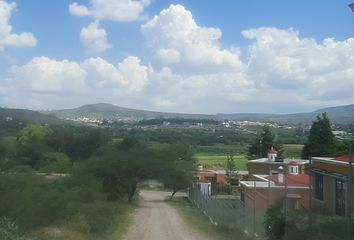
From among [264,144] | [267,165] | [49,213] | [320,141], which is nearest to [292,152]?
[264,144]

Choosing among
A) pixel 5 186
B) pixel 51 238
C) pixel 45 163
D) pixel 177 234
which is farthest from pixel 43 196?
pixel 45 163

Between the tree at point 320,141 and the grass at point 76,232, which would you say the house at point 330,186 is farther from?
the tree at point 320,141

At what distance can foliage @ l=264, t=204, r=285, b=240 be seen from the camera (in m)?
Answer: 20.3

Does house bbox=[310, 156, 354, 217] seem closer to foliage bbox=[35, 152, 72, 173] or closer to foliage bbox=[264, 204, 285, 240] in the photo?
foliage bbox=[264, 204, 285, 240]

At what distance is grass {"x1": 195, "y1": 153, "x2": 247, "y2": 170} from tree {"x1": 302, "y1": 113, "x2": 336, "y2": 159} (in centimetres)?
1984

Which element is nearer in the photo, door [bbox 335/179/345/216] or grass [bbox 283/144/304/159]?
door [bbox 335/179/345/216]

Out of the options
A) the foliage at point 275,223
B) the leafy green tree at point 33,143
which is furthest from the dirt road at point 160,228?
the leafy green tree at point 33,143

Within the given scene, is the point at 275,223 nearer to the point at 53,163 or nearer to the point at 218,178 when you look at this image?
the point at 53,163

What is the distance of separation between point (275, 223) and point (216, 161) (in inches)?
3808

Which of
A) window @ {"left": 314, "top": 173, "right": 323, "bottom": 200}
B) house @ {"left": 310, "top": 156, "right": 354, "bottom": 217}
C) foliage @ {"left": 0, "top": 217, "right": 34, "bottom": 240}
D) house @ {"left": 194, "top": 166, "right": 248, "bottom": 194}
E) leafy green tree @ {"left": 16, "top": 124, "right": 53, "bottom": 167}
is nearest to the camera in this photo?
foliage @ {"left": 0, "top": 217, "right": 34, "bottom": 240}

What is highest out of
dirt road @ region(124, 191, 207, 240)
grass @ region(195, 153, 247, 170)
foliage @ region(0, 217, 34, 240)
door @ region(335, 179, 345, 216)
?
door @ region(335, 179, 345, 216)

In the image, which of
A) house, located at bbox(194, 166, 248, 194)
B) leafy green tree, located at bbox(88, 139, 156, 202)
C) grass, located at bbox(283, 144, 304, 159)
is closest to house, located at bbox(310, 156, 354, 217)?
leafy green tree, located at bbox(88, 139, 156, 202)

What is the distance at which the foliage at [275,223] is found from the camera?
800 inches

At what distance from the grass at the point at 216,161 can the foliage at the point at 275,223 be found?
77.8 m
